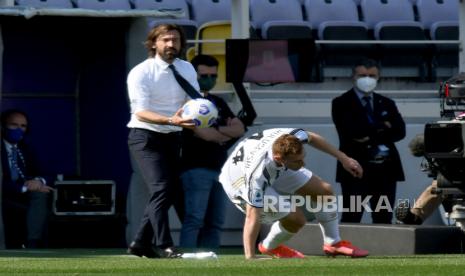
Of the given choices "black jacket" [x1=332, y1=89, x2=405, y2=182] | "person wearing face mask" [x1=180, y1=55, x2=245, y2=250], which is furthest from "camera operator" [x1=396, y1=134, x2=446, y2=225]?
"person wearing face mask" [x1=180, y1=55, x2=245, y2=250]

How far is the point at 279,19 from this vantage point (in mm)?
20297

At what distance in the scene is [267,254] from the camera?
12.4 metres

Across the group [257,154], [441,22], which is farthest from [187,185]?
[441,22]

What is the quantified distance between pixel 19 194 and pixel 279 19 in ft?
20.1

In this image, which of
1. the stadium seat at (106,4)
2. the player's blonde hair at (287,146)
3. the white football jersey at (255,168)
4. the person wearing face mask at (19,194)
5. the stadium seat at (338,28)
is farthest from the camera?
the stadium seat at (338,28)

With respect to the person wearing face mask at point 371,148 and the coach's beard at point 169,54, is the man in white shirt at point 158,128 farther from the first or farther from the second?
the person wearing face mask at point 371,148

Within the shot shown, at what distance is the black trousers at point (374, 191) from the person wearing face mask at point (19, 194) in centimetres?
310

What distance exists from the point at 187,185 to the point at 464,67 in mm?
3712

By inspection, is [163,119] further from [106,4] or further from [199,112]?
[106,4]

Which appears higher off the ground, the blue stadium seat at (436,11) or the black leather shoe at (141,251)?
the blue stadium seat at (436,11)

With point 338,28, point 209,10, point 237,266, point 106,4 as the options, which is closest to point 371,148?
point 237,266

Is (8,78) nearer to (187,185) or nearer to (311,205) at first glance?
(187,185)

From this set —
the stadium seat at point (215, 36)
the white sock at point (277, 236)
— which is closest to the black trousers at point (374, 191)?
the stadium seat at point (215, 36)

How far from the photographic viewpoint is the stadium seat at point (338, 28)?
1981 cm
